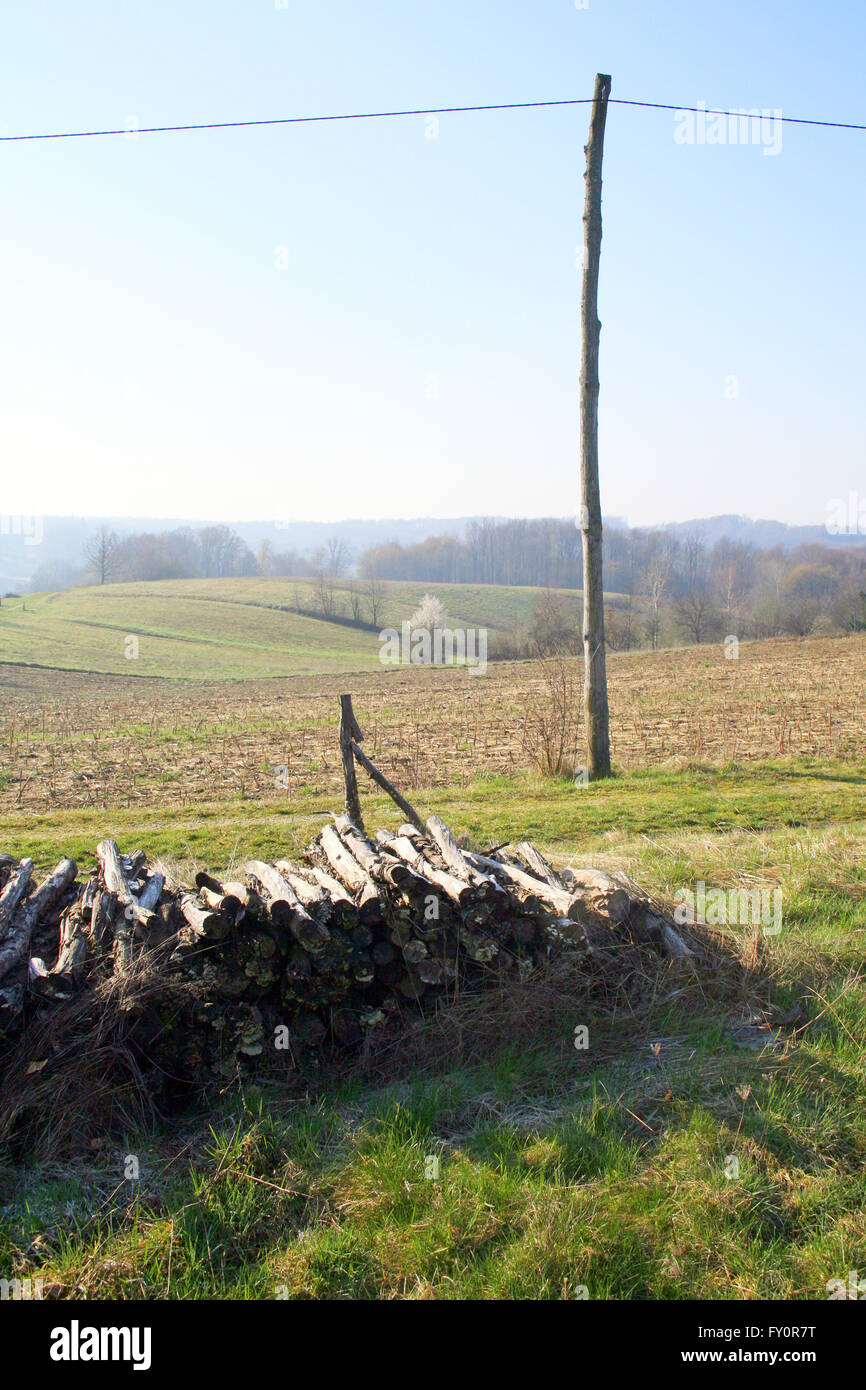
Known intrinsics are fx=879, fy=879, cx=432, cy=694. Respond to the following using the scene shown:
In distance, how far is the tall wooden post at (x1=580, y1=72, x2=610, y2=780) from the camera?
41.4ft

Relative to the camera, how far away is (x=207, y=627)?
238 ft

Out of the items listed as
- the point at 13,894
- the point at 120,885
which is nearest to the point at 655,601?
the point at 120,885

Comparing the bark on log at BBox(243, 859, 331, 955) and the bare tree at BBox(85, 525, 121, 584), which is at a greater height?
the bare tree at BBox(85, 525, 121, 584)

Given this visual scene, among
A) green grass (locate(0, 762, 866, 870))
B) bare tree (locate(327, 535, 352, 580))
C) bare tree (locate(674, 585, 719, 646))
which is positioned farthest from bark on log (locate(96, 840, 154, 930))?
bare tree (locate(327, 535, 352, 580))

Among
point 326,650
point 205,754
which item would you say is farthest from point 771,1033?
point 326,650

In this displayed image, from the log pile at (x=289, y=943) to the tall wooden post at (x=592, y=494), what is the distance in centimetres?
782

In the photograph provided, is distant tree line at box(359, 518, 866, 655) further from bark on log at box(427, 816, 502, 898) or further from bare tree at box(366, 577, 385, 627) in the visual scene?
bark on log at box(427, 816, 502, 898)

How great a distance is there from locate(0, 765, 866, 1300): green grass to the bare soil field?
8582mm

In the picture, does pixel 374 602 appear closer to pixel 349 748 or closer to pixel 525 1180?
pixel 349 748

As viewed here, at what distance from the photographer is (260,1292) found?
315 cm

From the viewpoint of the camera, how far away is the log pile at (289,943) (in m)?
4.38

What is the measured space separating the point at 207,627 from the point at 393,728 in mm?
54190

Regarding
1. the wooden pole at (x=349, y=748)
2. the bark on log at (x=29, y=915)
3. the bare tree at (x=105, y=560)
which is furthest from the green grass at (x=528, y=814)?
the bare tree at (x=105, y=560)
